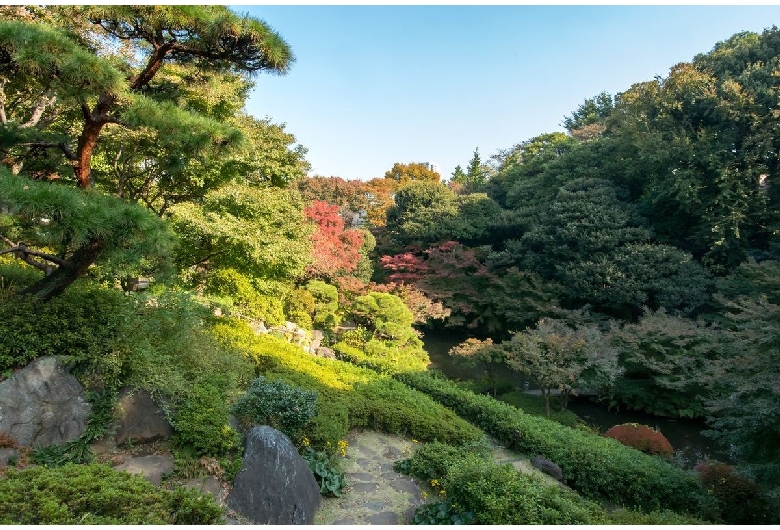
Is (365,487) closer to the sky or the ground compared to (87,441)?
closer to the ground

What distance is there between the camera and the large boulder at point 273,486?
396cm

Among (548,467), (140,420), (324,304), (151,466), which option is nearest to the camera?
(151,466)

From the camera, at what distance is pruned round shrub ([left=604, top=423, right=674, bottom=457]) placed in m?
8.17

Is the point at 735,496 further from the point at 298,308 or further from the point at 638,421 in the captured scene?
the point at 298,308

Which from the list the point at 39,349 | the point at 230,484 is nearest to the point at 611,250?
the point at 230,484

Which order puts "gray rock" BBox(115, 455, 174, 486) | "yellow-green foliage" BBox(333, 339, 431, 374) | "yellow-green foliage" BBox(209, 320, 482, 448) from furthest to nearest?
"yellow-green foliage" BBox(333, 339, 431, 374), "yellow-green foliage" BBox(209, 320, 482, 448), "gray rock" BBox(115, 455, 174, 486)

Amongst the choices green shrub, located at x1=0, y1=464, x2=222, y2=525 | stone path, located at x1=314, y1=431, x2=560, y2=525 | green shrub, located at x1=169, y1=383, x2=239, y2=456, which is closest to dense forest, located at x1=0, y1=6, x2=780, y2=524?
green shrub, located at x1=169, y1=383, x2=239, y2=456

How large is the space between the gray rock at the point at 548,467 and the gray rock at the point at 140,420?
4896 mm

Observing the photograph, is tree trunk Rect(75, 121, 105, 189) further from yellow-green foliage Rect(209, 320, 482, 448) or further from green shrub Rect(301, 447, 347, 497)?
green shrub Rect(301, 447, 347, 497)

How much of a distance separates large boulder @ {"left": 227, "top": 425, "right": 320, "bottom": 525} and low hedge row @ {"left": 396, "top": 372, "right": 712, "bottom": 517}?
387 centimetres

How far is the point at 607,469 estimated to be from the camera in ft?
20.2

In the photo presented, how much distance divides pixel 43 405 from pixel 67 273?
1.33m

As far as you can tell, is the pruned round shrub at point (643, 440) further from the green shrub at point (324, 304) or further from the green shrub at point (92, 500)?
the green shrub at point (92, 500)

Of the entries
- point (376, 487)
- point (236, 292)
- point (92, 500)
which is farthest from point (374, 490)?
point (236, 292)
